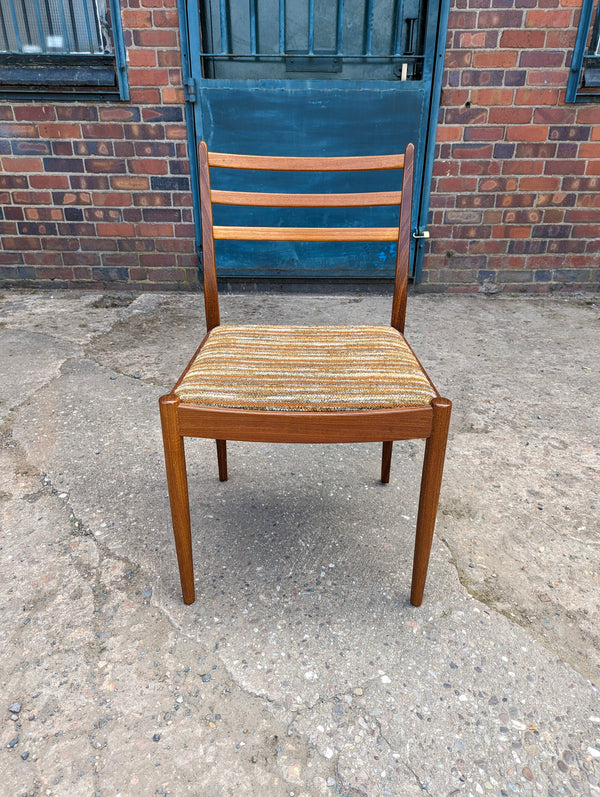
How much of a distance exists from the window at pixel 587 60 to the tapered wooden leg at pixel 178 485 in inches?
123

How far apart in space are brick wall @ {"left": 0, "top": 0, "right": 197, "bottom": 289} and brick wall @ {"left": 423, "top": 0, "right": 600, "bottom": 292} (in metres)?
1.54

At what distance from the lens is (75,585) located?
1.12m

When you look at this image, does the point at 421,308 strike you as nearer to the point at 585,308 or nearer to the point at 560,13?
the point at 585,308

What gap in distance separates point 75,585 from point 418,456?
101cm

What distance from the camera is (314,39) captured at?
297 centimetres

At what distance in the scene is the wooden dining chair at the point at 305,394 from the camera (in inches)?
34.7

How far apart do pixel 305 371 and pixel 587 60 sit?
9.81 ft

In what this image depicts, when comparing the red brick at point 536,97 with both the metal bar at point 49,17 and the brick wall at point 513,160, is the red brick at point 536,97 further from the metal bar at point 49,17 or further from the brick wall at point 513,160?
the metal bar at point 49,17

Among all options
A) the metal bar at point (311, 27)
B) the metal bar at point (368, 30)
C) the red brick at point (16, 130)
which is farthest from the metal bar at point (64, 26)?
the metal bar at point (368, 30)

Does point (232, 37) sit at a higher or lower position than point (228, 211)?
higher

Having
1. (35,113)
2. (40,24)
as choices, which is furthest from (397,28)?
(35,113)

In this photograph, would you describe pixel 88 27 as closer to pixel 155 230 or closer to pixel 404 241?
pixel 155 230

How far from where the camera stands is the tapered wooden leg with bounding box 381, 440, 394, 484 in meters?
1.42

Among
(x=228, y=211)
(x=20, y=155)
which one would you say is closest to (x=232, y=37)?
(x=228, y=211)
